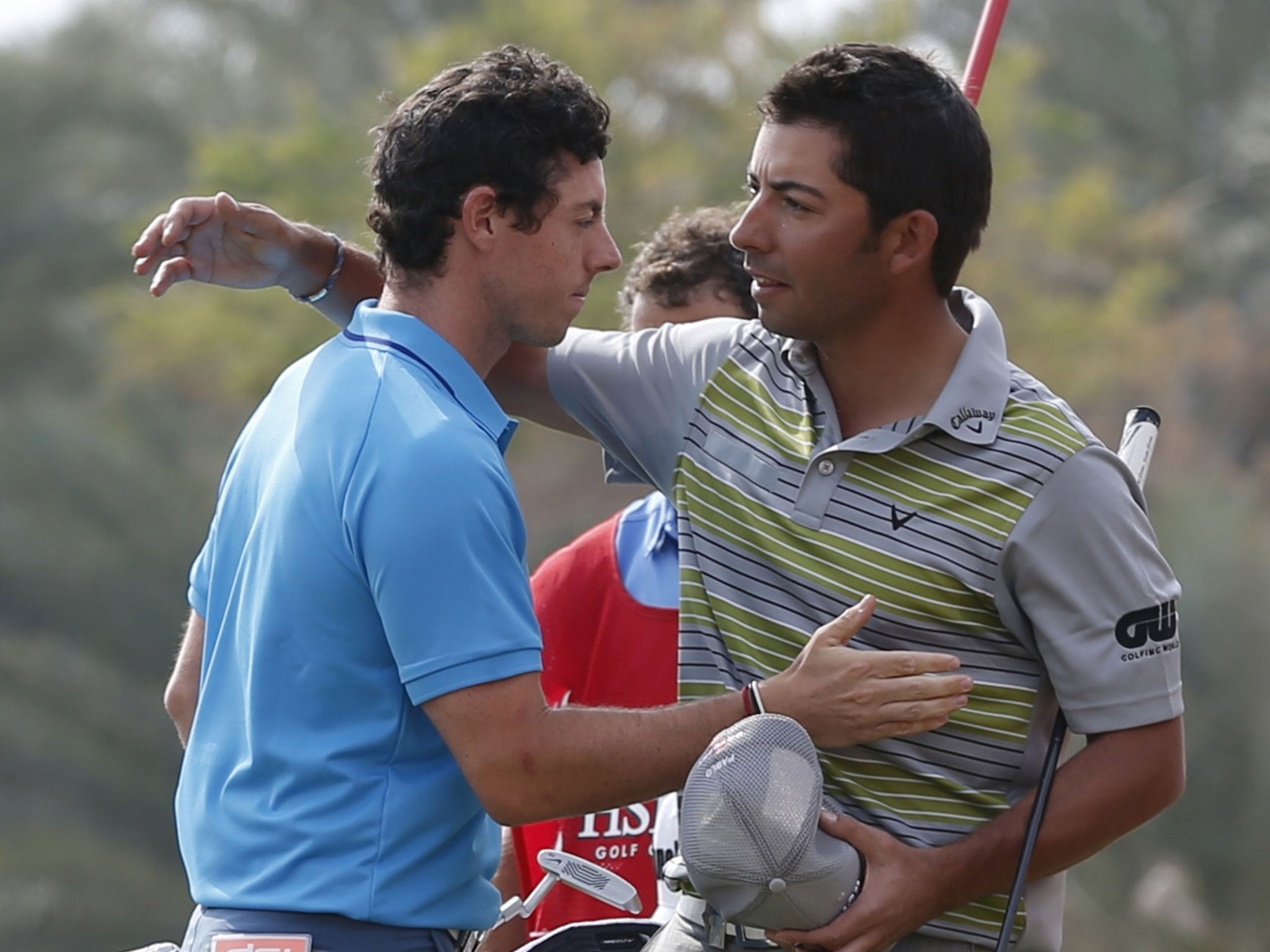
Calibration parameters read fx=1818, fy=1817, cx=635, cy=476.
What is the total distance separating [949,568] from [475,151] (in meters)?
1.02

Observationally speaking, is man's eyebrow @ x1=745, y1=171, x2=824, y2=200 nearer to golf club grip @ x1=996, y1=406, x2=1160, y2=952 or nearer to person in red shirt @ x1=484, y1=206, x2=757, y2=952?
golf club grip @ x1=996, y1=406, x2=1160, y2=952

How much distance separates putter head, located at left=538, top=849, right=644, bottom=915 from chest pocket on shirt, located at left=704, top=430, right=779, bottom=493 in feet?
2.75

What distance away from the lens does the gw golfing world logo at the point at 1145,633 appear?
273 cm

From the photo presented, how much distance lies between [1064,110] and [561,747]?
725 inches

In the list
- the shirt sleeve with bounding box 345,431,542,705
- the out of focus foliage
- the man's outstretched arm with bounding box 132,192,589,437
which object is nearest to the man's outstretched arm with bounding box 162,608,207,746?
the man's outstretched arm with bounding box 132,192,589,437

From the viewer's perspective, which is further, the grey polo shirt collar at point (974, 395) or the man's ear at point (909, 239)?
the man's ear at point (909, 239)

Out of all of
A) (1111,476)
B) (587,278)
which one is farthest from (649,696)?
(1111,476)

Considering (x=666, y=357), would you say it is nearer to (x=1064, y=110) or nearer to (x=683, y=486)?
(x=683, y=486)

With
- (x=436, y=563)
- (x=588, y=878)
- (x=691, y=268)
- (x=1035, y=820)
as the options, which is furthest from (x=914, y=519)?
(x=691, y=268)

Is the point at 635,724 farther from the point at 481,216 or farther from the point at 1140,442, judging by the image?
the point at 1140,442

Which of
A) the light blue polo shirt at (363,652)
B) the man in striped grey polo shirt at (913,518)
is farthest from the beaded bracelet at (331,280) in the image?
the light blue polo shirt at (363,652)

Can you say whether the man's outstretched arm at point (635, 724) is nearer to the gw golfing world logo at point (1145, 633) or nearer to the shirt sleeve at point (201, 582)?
the gw golfing world logo at point (1145, 633)

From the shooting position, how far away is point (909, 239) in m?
3.06

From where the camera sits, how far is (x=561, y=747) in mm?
2672
